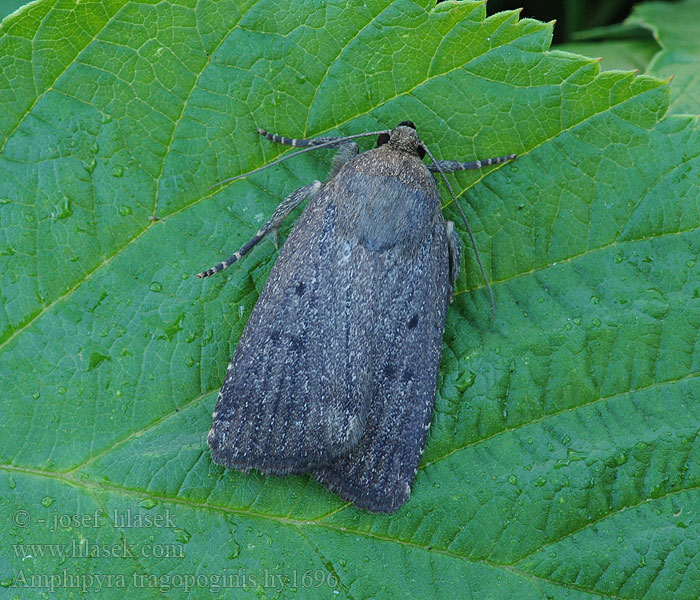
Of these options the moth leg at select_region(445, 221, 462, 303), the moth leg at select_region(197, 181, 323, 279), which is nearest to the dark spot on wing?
the moth leg at select_region(197, 181, 323, 279)

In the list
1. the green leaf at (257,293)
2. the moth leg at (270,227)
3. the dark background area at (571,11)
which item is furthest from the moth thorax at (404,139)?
the dark background area at (571,11)

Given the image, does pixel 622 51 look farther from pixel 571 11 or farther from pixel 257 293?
pixel 257 293

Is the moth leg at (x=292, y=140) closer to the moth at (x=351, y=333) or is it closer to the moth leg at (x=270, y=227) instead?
the moth at (x=351, y=333)

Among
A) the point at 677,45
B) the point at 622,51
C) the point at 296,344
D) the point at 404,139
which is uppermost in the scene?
the point at 677,45

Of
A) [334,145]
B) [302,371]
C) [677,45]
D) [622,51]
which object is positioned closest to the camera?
[302,371]

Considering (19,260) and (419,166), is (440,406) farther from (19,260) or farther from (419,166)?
(19,260)

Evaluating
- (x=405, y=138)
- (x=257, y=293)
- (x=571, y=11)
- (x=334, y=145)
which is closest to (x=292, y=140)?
(x=334, y=145)

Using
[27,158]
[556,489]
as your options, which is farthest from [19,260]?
[556,489]
